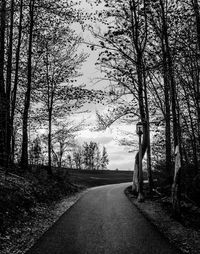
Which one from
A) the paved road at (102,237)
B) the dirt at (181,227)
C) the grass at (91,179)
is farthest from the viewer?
the grass at (91,179)

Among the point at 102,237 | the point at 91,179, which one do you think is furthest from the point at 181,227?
the point at 91,179

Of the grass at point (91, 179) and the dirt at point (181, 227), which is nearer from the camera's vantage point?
the dirt at point (181, 227)

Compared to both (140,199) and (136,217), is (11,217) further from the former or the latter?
(140,199)

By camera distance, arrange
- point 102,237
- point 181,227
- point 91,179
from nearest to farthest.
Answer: point 102,237, point 181,227, point 91,179

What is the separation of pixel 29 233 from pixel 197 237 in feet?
14.8

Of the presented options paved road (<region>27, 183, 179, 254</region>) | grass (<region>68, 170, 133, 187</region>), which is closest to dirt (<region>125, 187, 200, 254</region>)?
paved road (<region>27, 183, 179, 254</region>)

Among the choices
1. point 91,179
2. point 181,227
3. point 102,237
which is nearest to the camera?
point 102,237

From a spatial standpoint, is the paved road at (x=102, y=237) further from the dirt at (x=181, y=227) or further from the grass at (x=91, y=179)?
the grass at (x=91, y=179)

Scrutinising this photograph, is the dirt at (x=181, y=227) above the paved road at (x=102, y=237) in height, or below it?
below

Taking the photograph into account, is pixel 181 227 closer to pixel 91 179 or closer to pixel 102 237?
pixel 102 237

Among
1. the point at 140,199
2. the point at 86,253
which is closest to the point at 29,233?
the point at 86,253

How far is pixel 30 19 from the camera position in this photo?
1800 cm

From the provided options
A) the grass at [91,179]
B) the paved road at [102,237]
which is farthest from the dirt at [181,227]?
the grass at [91,179]

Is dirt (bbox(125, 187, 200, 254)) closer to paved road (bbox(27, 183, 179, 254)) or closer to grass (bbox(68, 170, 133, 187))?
paved road (bbox(27, 183, 179, 254))
